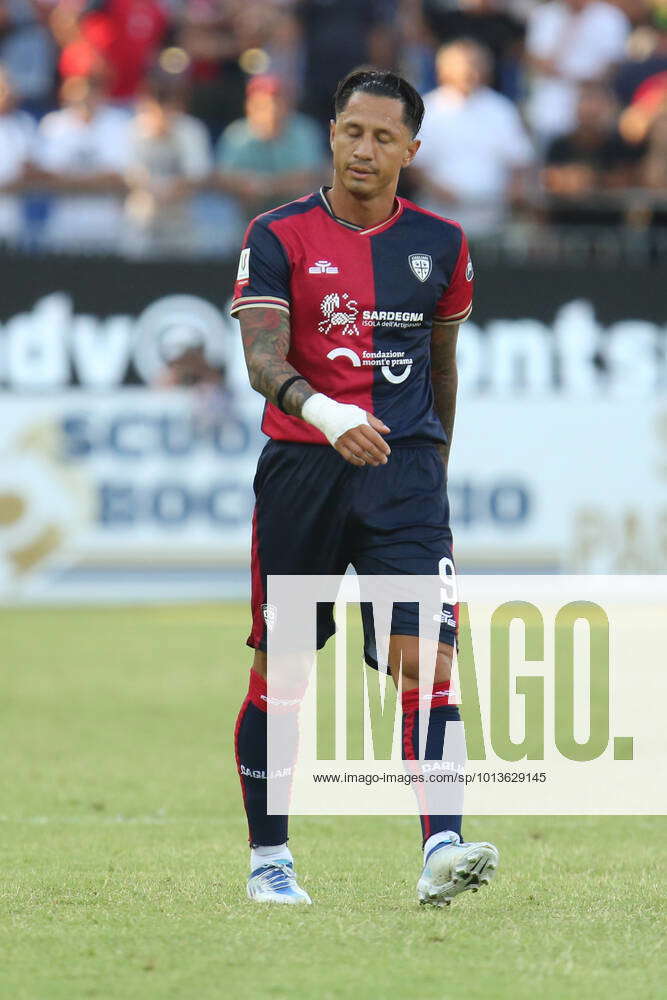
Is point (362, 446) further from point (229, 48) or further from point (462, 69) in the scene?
point (229, 48)

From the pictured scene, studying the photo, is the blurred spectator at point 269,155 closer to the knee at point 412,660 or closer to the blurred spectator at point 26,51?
the blurred spectator at point 26,51

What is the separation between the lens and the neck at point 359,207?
18.3ft

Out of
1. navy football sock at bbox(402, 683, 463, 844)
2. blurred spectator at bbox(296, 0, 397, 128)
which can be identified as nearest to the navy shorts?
navy football sock at bbox(402, 683, 463, 844)

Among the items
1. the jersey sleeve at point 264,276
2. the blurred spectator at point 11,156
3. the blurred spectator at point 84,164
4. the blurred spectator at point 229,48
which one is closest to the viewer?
the jersey sleeve at point 264,276

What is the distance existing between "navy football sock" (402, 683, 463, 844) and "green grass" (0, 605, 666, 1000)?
280 mm

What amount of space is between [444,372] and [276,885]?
1726mm

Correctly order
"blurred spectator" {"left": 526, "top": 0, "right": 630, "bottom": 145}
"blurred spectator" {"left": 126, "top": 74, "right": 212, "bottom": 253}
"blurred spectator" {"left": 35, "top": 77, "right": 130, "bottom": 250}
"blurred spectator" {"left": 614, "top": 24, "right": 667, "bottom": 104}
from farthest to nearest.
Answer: "blurred spectator" {"left": 614, "top": 24, "right": 667, "bottom": 104}, "blurred spectator" {"left": 526, "top": 0, "right": 630, "bottom": 145}, "blurred spectator" {"left": 35, "top": 77, "right": 130, "bottom": 250}, "blurred spectator" {"left": 126, "top": 74, "right": 212, "bottom": 253}

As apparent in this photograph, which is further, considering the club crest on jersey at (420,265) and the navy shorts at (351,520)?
the club crest on jersey at (420,265)

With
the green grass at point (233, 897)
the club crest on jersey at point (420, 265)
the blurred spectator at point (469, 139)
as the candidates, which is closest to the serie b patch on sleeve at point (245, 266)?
the club crest on jersey at point (420, 265)

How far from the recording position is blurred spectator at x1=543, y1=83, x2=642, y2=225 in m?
15.9

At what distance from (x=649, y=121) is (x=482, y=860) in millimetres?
12157

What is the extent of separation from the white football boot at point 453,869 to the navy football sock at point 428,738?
0.08 m

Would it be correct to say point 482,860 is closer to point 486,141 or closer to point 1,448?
point 1,448

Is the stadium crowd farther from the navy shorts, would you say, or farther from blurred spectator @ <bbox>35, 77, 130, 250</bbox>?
the navy shorts
